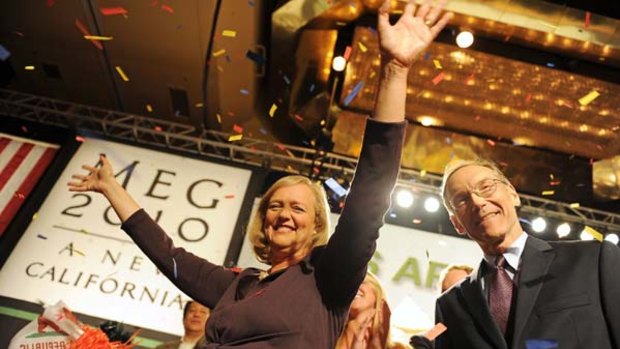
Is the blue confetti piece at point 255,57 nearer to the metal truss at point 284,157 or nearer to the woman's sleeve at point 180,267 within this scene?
the metal truss at point 284,157

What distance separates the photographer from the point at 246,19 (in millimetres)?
4180

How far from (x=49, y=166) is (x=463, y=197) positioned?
13.0 feet

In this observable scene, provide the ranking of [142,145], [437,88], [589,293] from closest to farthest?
[589,293] → [437,88] → [142,145]

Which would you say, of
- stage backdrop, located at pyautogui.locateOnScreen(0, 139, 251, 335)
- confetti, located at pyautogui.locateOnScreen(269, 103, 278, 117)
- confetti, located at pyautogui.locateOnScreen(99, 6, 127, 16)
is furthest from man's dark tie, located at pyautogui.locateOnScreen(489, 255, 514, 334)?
confetti, located at pyautogui.locateOnScreen(99, 6, 127, 16)

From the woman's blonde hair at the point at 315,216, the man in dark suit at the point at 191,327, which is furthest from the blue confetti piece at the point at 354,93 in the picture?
the woman's blonde hair at the point at 315,216

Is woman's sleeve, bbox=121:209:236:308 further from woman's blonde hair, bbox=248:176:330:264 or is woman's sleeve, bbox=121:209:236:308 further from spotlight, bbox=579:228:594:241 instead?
spotlight, bbox=579:228:594:241

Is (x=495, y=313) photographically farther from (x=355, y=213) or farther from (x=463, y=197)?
(x=355, y=213)

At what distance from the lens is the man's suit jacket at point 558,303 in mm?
1243

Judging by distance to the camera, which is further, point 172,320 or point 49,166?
point 49,166

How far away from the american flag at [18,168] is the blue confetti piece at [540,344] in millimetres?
3968

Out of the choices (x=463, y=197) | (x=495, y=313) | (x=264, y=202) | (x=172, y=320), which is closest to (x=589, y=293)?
(x=495, y=313)

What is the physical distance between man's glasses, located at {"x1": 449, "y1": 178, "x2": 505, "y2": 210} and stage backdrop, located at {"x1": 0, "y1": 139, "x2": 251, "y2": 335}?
259 cm

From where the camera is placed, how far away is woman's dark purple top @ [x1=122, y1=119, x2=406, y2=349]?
1.13 meters

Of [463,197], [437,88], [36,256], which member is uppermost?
[437,88]
